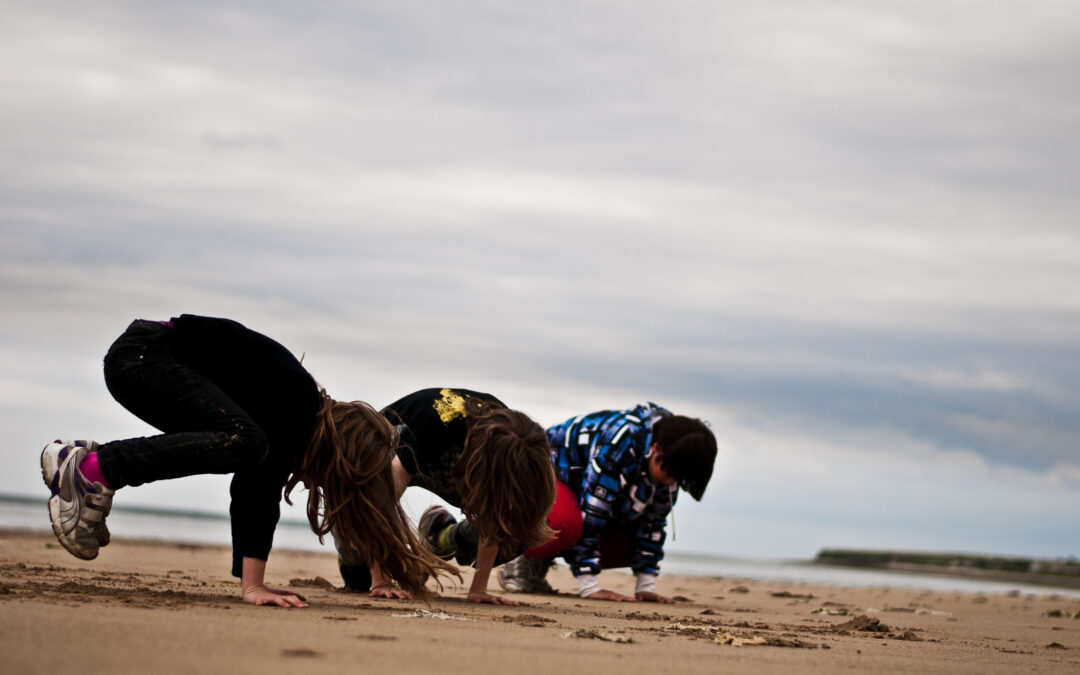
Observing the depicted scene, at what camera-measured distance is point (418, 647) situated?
2.89 metres

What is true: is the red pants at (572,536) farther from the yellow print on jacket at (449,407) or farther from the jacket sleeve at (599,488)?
the yellow print on jacket at (449,407)

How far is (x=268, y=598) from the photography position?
12.5 feet

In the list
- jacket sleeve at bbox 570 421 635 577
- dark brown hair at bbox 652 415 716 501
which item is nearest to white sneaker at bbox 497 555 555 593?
jacket sleeve at bbox 570 421 635 577

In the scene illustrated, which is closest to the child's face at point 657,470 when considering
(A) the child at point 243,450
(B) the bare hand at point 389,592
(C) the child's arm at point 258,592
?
(B) the bare hand at point 389,592

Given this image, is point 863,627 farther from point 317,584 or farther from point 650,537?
point 317,584

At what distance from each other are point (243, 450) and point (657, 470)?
9.87 ft

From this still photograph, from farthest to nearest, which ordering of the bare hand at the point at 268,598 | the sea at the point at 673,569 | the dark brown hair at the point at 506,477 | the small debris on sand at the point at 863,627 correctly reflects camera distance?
the sea at the point at 673,569, the small debris on sand at the point at 863,627, the dark brown hair at the point at 506,477, the bare hand at the point at 268,598

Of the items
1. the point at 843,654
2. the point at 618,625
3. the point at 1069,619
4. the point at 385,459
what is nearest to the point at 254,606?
the point at 385,459

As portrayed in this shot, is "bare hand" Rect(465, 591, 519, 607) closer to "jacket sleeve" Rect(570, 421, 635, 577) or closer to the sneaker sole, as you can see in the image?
"jacket sleeve" Rect(570, 421, 635, 577)

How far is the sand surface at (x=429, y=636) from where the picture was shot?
251 centimetres

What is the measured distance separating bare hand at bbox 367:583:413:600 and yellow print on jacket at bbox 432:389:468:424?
78 centimetres

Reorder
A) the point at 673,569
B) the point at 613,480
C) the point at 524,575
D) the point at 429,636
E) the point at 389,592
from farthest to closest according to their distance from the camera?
1. the point at 673,569
2. the point at 524,575
3. the point at 613,480
4. the point at 389,592
5. the point at 429,636

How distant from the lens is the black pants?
3.62 metres

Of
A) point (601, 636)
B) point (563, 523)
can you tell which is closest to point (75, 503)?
point (601, 636)
